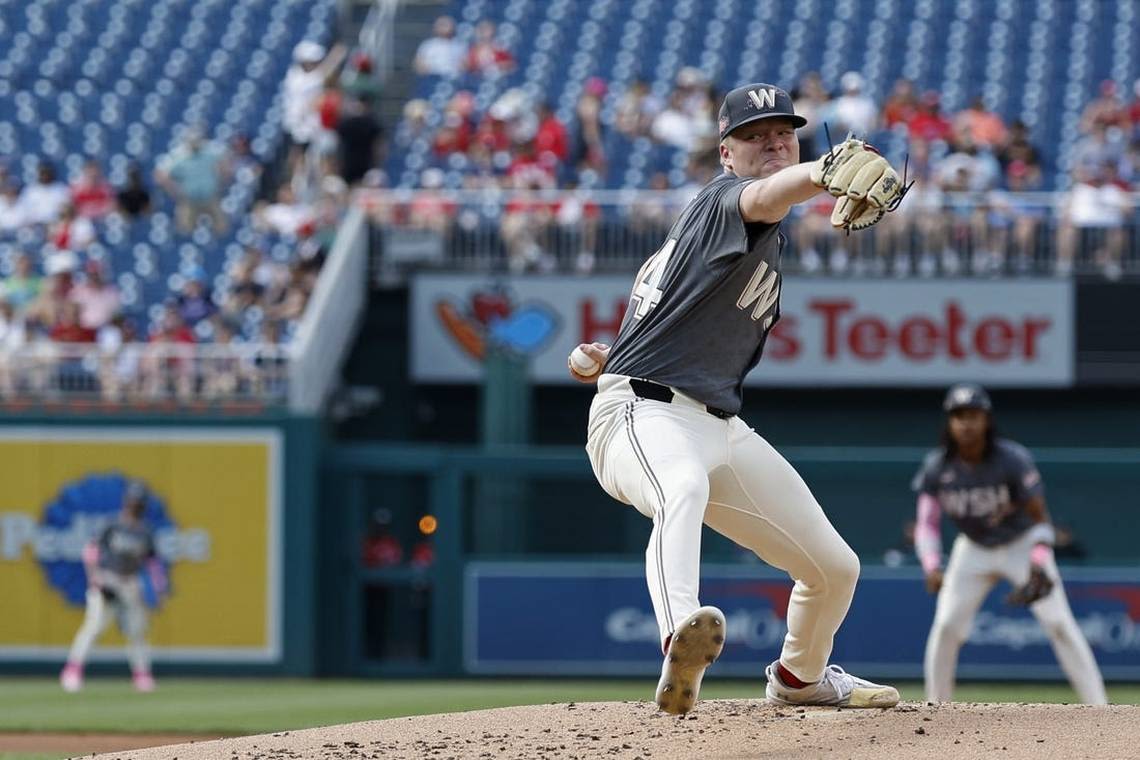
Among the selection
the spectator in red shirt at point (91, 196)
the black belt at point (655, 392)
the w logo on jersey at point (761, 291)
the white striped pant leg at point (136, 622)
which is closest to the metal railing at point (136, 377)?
the white striped pant leg at point (136, 622)

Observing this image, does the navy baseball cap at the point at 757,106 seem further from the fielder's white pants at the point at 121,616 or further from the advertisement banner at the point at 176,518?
the advertisement banner at the point at 176,518

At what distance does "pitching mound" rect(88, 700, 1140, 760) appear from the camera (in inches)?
236

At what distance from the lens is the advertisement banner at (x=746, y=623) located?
16.5 m

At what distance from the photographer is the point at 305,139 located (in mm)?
20062

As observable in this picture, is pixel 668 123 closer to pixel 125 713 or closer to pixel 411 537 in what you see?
pixel 411 537

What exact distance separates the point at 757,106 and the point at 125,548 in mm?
9923

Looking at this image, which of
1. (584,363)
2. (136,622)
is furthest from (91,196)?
(584,363)

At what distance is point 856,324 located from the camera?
717 inches

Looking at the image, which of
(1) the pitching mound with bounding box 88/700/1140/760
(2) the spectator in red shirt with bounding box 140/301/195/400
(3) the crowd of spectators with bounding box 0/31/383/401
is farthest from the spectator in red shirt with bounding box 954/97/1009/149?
(1) the pitching mound with bounding box 88/700/1140/760

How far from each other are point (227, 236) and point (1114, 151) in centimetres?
813

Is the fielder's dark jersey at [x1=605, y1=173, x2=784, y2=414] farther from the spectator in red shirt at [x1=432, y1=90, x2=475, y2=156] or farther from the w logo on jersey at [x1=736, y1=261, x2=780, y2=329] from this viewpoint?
the spectator in red shirt at [x1=432, y1=90, x2=475, y2=156]

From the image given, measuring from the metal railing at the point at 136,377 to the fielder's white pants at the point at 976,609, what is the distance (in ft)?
26.0

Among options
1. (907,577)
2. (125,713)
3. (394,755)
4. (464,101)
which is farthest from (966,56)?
(394,755)

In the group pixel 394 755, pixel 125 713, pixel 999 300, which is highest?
pixel 999 300
